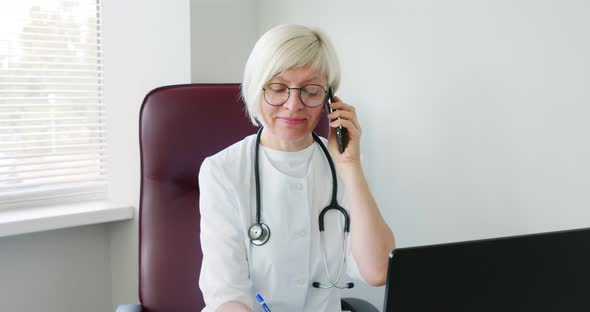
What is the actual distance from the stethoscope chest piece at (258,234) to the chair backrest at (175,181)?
289mm

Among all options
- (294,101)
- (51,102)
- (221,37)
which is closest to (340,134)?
(294,101)

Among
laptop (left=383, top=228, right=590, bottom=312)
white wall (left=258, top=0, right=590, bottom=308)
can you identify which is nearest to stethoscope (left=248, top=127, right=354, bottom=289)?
white wall (left=258, top=0, right=590, bottom=308)

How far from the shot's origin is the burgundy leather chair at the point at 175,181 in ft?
5.06

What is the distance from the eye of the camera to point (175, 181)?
5.13 feet

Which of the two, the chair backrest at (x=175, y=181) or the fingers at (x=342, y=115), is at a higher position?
the fingers at (x=342, y=115)

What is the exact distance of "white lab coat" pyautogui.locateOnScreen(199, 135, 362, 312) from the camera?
4.37 ft

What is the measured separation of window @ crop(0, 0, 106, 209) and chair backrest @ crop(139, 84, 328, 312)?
0.76 m

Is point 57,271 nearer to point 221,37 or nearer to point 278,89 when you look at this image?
point 221,37

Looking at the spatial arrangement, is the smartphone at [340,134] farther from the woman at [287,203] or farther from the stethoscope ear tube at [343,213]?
the stethoscope ear tube at [343,213]

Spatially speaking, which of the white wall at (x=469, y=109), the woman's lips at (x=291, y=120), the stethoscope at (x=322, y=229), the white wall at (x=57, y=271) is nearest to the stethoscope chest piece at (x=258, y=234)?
the stethoscope at (x=322, y=229)

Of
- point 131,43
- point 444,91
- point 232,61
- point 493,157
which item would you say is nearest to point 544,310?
point 493,157

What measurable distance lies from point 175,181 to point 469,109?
2.66ft

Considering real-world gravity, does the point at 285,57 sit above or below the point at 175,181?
above

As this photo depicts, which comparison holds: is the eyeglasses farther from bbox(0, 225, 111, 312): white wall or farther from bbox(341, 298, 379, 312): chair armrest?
bbox(0, 225, 111, 312): white wall
